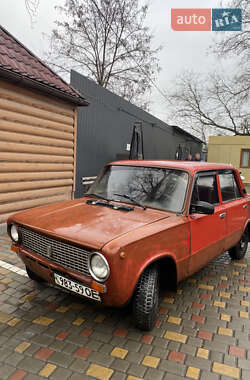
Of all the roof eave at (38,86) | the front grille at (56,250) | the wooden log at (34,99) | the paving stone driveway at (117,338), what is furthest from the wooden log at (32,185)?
the front grille at (56,250)

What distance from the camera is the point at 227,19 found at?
13867 millimetres

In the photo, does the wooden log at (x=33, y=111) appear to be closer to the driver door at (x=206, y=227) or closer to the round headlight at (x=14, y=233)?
the round headlight at (x=14, y=233)

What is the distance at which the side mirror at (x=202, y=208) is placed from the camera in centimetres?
317

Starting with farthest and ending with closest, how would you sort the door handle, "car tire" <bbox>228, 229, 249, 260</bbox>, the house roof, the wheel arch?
the house roof, "car tire" <bbox>228, 229, 249, 260</bbox>, the door handle, the wheel arch

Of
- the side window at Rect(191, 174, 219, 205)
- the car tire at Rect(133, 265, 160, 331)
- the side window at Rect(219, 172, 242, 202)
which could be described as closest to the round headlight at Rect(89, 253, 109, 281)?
the car tire at Rect(133, 265, 160, 331)

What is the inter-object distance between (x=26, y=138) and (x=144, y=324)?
4910 millimetres

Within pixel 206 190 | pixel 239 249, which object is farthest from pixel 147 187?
pixel 239 249

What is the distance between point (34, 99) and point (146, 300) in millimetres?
5288

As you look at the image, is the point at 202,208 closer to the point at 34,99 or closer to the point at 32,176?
the point at 32,176

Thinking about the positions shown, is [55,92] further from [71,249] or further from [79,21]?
[79,21]

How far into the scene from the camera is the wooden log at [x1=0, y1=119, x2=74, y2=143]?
5754mm

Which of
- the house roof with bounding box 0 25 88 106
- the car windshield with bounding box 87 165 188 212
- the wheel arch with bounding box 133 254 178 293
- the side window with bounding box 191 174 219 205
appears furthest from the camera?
the house roof with bounding box 0 25 88 106

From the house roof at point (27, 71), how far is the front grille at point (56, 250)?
3.56 meters

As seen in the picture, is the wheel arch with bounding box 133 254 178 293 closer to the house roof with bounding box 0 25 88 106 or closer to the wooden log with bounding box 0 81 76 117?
the house roof with bounding box 0 25 88 106
